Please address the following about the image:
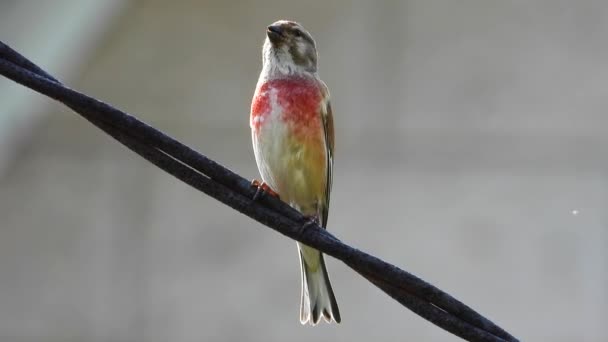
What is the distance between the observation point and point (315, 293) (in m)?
3.87

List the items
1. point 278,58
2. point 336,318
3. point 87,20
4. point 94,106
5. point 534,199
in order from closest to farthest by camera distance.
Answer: point 94,106 < point 336,318 < point 278,58 < point 87,20 < point 534,199

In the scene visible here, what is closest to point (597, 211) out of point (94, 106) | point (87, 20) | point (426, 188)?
point (426, 188)

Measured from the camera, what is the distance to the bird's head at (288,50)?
158 inches

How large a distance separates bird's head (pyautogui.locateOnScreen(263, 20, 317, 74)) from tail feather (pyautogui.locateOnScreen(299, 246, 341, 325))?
0.57m

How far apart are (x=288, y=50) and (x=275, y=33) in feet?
0.23

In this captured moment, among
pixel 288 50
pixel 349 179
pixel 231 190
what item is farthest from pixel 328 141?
pixel 349 179

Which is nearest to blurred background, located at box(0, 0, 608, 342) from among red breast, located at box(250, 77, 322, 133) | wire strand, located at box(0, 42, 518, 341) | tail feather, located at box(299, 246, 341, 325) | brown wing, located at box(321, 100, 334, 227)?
tail feather, located at box(299, 246, 341, 325)

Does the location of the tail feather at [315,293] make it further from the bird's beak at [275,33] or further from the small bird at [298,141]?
the bird's beak at [275,33]

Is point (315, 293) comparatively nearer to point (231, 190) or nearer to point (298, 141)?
point (298, 141)

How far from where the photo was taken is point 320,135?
384 centimetres

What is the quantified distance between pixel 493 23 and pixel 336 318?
3.92 meters

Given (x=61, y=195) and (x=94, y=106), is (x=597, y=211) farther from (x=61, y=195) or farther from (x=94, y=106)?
(x=94, y=106)

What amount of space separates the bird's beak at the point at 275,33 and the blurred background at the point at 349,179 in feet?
9.98

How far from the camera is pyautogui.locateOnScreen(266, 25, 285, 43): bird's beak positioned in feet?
13.3
